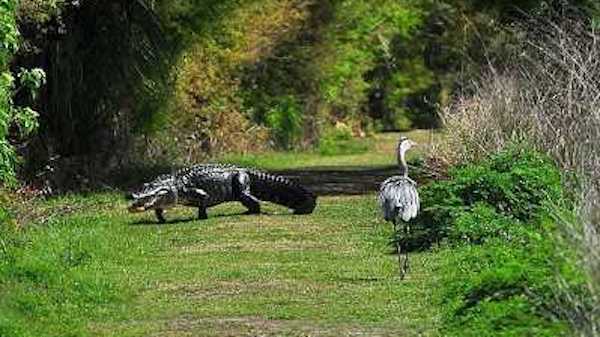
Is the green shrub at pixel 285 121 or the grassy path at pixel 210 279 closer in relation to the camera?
the grassy path at pixel 210 279

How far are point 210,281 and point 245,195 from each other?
8216 millimetres

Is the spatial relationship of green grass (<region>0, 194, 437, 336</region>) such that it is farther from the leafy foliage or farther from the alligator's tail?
the alligator's tail

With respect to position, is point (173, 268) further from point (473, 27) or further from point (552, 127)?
point (473, 27)

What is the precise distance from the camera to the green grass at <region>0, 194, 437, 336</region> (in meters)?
12.9

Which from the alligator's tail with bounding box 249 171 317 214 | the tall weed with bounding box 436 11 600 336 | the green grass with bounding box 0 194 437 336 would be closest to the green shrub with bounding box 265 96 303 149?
the tall weed with bounding box 436 11 600 336

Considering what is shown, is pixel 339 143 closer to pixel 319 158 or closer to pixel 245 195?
pixel 319 158

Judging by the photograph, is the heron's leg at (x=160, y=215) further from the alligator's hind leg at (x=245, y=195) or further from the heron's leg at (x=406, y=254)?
the heron's leg at (x=406, y=254)

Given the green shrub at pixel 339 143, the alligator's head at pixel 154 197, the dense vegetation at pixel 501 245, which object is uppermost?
the dense vegetation at pixel 501 245

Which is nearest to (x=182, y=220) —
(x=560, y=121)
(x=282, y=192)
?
(x=282, y=192)

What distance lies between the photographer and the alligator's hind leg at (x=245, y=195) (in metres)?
23.9

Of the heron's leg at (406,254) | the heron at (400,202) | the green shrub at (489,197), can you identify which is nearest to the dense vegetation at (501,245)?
the green shrub at (489,197)

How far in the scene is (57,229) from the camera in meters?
19.9

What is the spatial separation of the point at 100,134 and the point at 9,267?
49.4 feet

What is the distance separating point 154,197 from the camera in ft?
72.9
